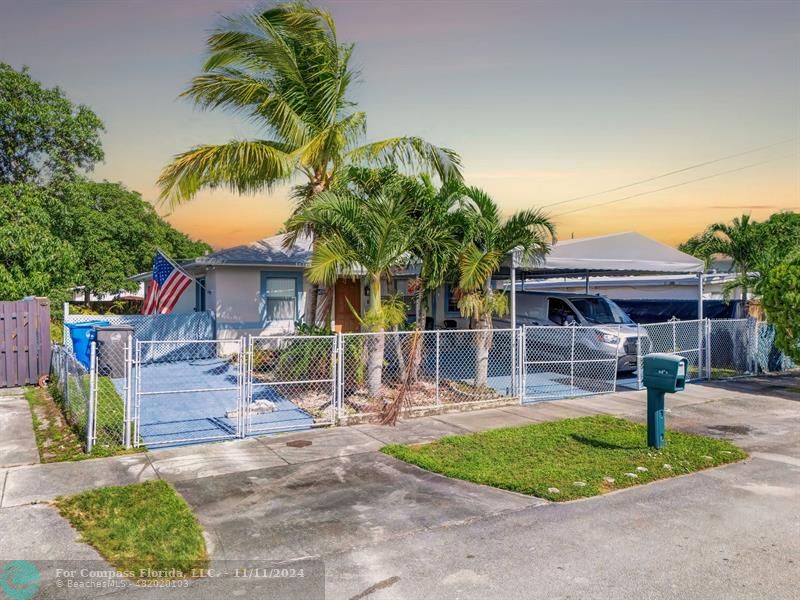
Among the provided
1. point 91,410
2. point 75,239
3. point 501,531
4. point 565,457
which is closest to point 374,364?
point 565,457

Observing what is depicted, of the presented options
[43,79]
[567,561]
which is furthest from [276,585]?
[43,79]

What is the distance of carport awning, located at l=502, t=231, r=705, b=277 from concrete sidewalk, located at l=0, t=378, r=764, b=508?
324 centimetres

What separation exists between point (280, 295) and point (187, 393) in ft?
20.9

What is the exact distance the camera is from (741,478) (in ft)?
22.2

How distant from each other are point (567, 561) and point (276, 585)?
228cm

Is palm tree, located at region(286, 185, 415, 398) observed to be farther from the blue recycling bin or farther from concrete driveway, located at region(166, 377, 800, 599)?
the blue recycling bin

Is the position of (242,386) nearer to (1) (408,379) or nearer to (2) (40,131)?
(1) (408,379)

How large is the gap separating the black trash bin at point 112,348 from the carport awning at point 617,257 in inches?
335

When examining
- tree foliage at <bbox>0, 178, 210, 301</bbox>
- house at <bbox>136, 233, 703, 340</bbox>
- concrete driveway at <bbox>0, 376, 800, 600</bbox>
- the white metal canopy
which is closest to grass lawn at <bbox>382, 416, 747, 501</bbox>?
concrete driveway at <bbox>0, 376, 800, 600</bbox>

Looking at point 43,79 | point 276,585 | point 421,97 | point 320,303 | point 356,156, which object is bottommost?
point 276,585

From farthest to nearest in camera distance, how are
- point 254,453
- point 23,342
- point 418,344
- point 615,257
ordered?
point 615,257, point 23,342, point 418,344, point 254,453

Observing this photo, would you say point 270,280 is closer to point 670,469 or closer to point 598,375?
point 598,375

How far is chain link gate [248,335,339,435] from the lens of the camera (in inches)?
346

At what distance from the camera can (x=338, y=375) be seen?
30.2ft
